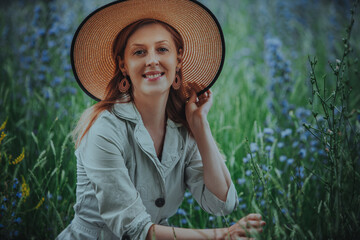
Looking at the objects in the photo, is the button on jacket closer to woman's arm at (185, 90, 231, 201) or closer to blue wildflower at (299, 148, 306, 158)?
woman's arm at (185, 90, 231, 201)

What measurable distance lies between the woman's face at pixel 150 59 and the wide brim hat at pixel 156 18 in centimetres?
8

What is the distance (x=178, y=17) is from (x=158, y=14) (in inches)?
4.0

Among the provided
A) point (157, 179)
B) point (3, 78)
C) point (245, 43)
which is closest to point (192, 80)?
point (157, 179)

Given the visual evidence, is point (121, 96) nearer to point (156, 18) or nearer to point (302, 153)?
point (156, 18)

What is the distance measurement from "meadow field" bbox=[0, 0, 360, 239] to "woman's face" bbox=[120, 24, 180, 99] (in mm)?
464

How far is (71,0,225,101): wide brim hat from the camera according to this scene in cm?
156

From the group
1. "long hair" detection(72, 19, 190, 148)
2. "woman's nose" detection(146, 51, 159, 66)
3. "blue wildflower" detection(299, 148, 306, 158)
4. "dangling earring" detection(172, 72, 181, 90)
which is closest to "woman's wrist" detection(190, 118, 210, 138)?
"long hair" detection(72, 19, 190, 148)

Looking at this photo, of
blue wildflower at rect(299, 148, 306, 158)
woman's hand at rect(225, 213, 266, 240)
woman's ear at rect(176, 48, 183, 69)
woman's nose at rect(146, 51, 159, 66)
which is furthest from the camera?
blue wildflower at rect(299, 148, 306, 158)

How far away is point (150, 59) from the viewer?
60.7 inches

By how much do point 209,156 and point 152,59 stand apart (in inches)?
20.3

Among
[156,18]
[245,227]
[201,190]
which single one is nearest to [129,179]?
[201,190]

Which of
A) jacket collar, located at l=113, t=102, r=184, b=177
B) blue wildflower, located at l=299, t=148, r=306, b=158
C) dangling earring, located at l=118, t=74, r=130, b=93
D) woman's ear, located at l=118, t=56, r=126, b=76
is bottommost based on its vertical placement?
blue wildflower, located at l=299, t=148, r=306, b=158

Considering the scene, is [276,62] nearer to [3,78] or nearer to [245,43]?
[245,43]

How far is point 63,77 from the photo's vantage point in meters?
3.44
